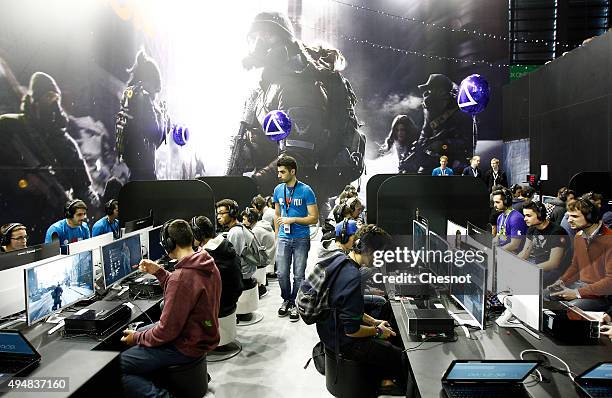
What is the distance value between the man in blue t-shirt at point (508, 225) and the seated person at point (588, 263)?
1.91 feet

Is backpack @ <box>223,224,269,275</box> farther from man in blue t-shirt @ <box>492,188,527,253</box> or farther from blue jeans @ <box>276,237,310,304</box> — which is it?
man in blue t-shirt @ <box>492,188,527,253</box>

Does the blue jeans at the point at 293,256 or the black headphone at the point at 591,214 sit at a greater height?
the black headphone at the point at 591,214

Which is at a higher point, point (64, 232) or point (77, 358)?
point (64, 232)

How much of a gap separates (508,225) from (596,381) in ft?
9.53

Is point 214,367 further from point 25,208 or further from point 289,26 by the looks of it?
point 289,26

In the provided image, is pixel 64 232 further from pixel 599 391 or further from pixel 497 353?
pixel 599 391

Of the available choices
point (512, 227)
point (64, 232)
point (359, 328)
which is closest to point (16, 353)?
point (359, 328)

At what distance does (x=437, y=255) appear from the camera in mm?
2938

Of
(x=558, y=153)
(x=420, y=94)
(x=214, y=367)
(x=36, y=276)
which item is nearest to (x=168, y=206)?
(x=214, y=367)

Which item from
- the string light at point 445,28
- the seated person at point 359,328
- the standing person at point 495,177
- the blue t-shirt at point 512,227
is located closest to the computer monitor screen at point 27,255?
the seated person at point 359,328

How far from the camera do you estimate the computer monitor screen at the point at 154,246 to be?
3.86 metres

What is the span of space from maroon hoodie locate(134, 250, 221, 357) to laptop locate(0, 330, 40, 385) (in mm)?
517

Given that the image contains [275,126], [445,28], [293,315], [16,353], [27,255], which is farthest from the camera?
[445,28]

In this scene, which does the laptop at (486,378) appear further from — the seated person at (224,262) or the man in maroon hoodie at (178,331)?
the seated person at (224,262)
